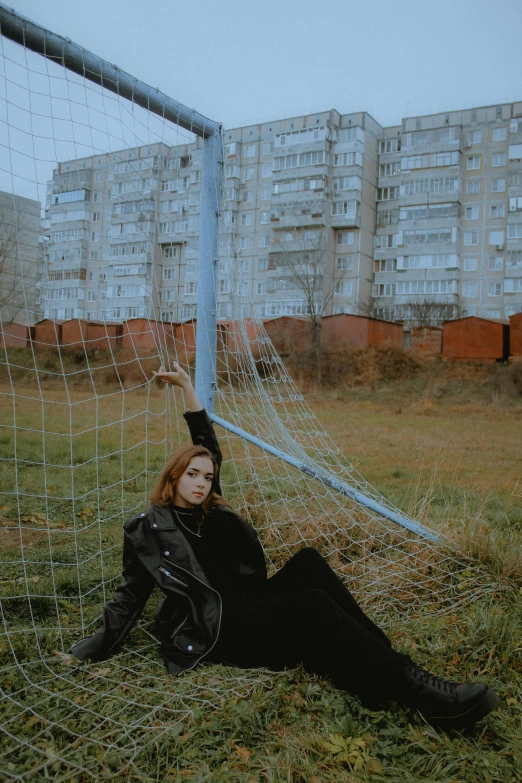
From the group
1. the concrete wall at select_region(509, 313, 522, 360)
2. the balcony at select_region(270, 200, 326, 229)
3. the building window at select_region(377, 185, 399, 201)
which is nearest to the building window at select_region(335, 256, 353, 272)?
the balcony at select_region(270, 200, 326, 229)

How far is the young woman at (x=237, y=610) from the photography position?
2488 millimetres

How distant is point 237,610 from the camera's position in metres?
2.81

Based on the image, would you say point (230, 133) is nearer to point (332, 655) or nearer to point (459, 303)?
point (459, 303)

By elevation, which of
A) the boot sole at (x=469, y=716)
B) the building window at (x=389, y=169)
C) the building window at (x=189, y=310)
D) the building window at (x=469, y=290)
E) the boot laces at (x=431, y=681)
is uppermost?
the building window at (x=389, y=169)

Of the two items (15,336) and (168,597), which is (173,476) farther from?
(15,336)

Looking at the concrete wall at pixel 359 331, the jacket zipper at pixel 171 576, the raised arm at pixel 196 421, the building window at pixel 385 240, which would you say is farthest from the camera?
the building window at pixel 385 240

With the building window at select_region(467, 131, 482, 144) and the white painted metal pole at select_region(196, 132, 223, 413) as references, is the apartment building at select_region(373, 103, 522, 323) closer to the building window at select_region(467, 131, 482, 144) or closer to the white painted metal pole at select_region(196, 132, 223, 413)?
the building window at select_region(467, 131, 482, 144)

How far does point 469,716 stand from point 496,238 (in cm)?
3902

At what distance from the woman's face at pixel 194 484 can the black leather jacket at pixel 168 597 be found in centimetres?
13

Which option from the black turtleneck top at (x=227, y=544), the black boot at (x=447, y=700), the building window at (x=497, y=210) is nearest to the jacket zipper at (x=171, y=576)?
the black turtleneck top at (x=227, y=544)

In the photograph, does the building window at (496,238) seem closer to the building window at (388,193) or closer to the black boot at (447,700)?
the building window at (388,193)

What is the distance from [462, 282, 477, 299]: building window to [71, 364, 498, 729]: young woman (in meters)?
37.2

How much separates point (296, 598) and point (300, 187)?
40.6 metres

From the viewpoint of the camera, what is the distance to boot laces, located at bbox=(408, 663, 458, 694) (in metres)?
2.44
